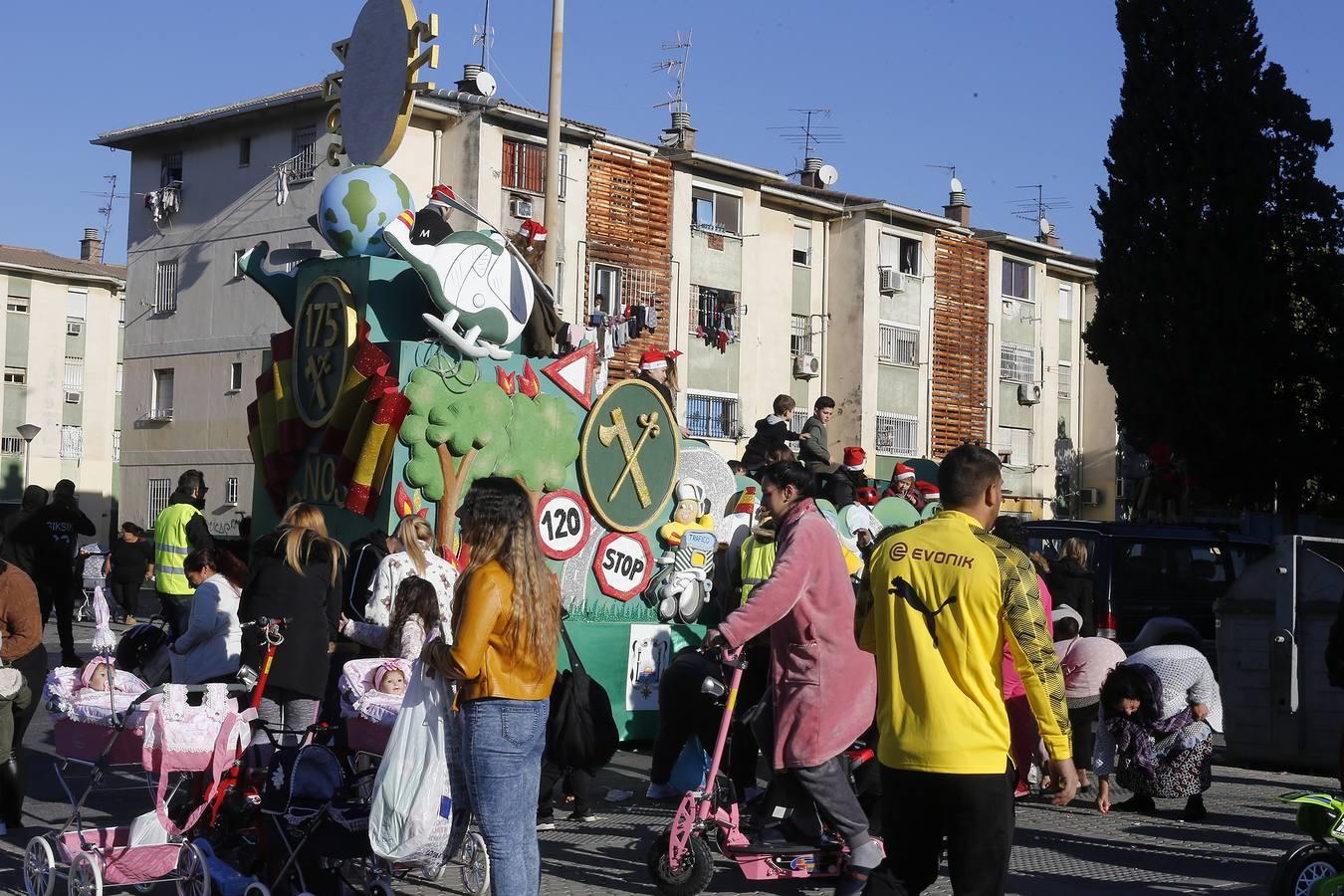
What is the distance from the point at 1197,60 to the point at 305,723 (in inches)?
1197

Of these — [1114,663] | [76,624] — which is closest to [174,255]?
[76,624]

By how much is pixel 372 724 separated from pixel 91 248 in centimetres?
6095

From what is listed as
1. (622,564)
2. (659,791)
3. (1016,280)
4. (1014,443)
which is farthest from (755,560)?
(1016,280)

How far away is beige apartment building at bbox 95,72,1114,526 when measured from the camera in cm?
3666

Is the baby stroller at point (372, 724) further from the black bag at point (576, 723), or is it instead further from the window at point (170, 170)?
the window at point (170, 170)

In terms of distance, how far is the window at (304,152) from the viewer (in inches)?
1432

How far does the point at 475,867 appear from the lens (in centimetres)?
695

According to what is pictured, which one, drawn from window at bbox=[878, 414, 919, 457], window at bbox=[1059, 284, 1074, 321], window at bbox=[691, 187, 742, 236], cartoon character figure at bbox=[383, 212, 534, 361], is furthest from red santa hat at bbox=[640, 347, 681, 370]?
window at bbox=[1059, 284, 1074, 321]

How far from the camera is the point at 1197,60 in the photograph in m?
33.9

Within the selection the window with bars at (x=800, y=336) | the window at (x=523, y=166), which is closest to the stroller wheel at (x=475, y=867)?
the window at (x=523, y=166)

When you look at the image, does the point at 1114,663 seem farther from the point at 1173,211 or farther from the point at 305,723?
the point at 1173,211

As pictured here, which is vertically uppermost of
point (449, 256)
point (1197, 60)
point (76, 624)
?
point (1197, 60)

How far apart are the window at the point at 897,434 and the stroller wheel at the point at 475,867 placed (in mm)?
37794

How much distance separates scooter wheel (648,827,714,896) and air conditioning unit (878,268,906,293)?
37539 millimetres
